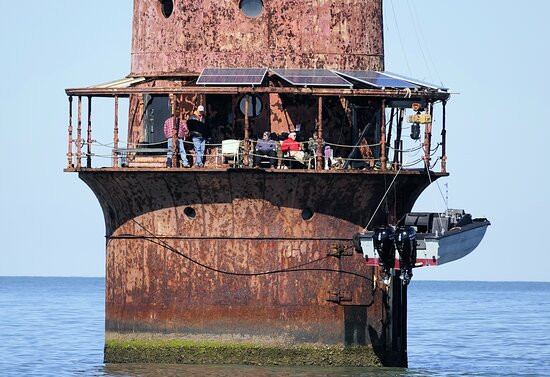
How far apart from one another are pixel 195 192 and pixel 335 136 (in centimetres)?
324

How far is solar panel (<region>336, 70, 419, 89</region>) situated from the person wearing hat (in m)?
2.97

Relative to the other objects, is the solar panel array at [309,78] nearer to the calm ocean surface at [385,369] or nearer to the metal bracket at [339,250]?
the metal bracket at [339,250]

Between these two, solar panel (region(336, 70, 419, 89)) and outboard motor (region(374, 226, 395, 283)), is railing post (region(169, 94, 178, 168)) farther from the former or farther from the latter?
outboard motor (region(374, 226, 395, 283))

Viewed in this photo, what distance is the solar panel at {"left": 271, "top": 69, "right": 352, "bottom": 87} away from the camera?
42.7 meters

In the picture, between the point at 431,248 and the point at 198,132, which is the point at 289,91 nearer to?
the point at 198,132

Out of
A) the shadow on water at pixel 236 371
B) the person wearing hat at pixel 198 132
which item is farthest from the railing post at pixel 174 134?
the shadow on water at pixel 236 371

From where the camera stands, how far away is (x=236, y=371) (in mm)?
41719

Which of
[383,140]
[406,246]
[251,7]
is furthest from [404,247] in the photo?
[251,7]

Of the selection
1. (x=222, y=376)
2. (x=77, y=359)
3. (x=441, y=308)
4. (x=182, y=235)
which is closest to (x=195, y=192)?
(x=182, y=235)

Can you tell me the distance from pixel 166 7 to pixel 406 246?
762 cm

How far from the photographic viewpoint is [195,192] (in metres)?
42.5

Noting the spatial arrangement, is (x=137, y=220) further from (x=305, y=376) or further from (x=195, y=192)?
(x=305, y=376)

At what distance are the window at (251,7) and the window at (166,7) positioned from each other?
1.65 m

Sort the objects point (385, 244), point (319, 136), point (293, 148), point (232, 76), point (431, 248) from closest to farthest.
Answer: point (385, 244)
point (431, 248)
point (319, 136)
point (293, 148)
point (232, 76)
